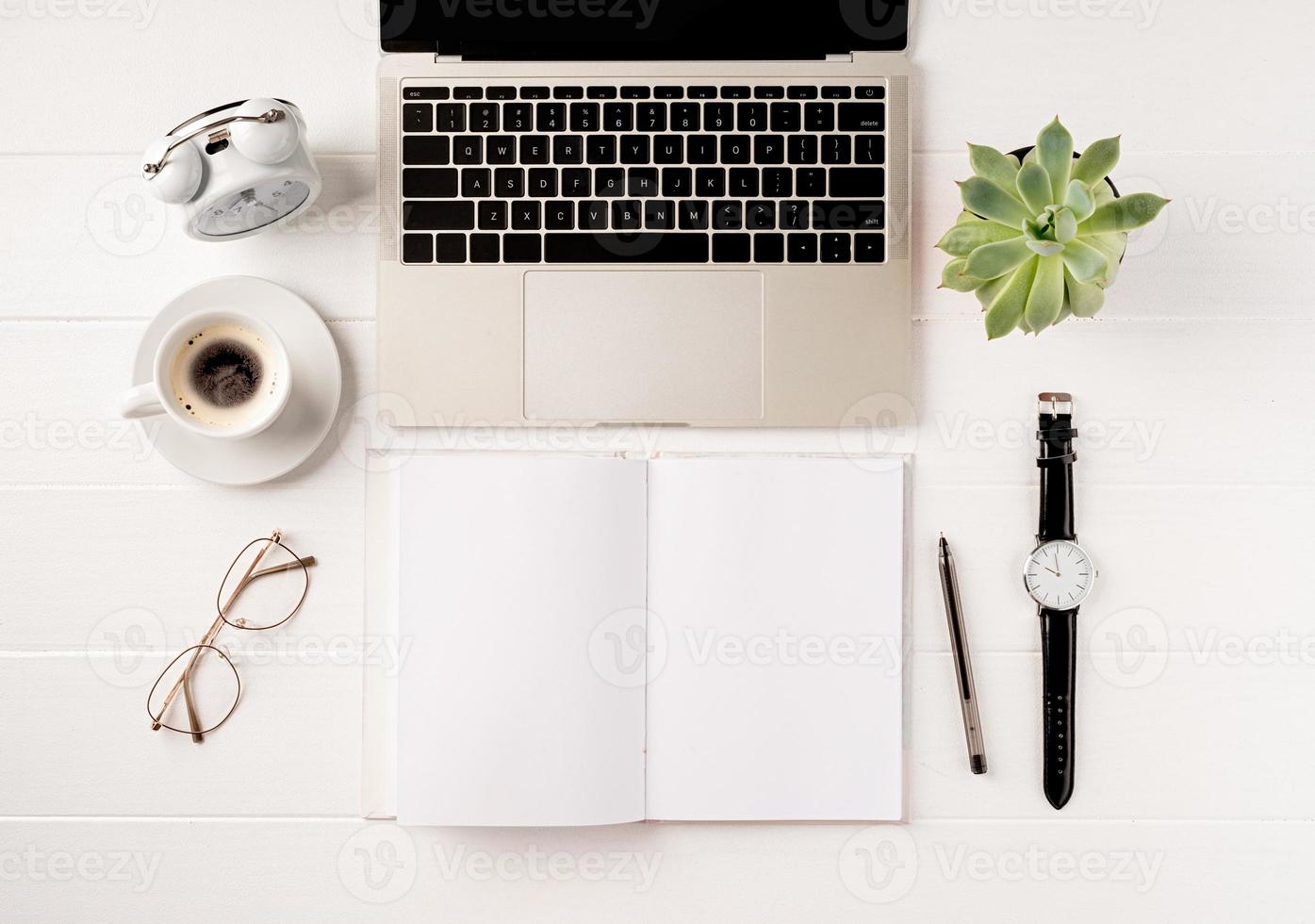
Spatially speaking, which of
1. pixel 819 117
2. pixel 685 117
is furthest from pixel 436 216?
pixel 819 117

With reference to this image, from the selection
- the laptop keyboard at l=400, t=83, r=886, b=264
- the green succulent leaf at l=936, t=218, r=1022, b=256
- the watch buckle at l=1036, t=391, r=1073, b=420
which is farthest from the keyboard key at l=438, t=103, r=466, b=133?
the watch buckle at l=1036, t=391, r=1073, b=420

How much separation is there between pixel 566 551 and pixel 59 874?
558 mm

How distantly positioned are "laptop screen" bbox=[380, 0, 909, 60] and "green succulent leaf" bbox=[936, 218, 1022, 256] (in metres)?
0.22

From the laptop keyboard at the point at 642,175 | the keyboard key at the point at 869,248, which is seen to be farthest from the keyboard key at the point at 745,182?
the keyboard key at the point at 869,248

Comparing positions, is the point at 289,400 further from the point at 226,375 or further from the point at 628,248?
the point at 628,248

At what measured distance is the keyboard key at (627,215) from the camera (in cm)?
77

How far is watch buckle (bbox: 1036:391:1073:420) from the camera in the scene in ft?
2.59

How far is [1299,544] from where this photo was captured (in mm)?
805

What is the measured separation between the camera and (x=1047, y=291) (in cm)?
67

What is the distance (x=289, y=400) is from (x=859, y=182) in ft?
1.79

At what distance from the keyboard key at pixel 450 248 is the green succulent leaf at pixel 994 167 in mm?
433

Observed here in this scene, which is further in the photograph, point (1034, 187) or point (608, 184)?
point (608, 184)

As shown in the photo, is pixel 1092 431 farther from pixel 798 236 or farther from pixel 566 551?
pixel 566 551

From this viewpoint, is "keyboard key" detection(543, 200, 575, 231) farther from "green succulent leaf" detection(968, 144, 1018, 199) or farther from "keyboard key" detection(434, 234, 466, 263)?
"green succulent leaf" detection(968, 144, 1018, 199)
